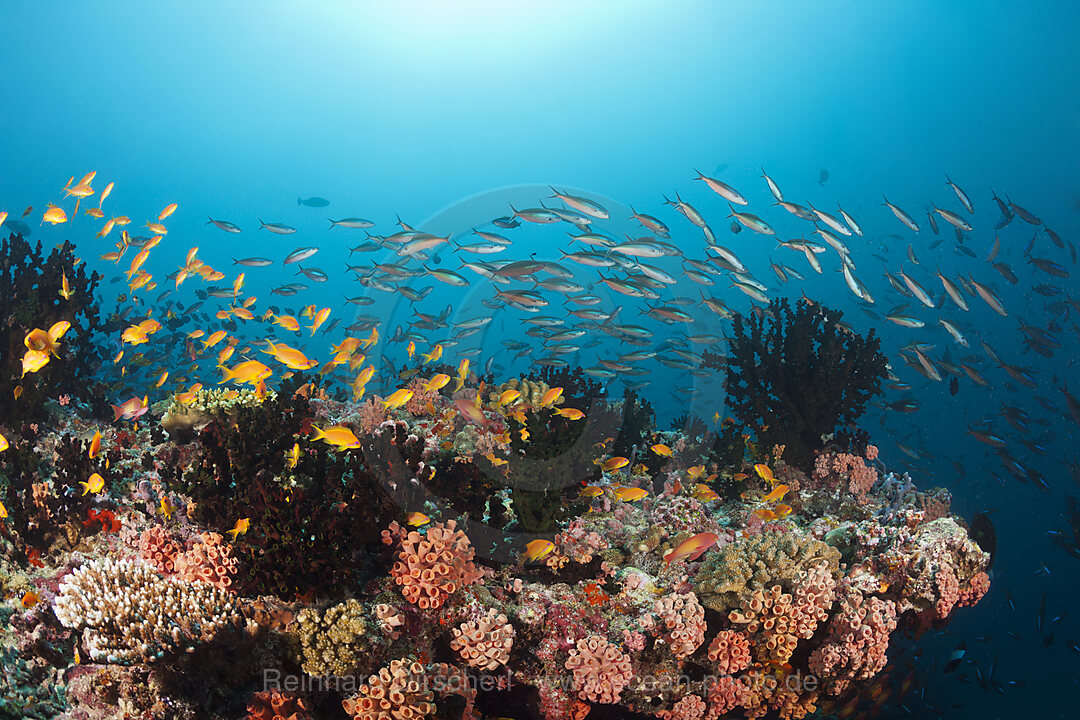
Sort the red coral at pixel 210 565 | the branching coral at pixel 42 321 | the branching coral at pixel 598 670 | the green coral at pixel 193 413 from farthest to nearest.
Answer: the branching coral at pixel 42 321
the green coral at pixel 193 413
the red coral at pixel 210 565
the branching coral at pixel 598 670

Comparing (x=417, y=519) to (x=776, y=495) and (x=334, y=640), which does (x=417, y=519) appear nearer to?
(x=334, y=640)

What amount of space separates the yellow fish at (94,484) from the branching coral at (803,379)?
8348 millimetres

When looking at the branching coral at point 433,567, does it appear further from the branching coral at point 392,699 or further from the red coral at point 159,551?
the red coral at point 159,551

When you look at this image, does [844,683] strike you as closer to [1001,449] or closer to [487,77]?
[1001,449]

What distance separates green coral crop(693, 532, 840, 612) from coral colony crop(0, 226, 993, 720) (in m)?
0.02

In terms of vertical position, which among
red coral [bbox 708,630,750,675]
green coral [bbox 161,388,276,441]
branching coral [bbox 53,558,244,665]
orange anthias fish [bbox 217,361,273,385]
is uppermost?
green coral [bbox 161,388,276,441]

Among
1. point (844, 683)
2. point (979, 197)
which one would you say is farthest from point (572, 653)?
point (979, 197)

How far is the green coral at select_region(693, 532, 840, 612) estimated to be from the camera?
13.0ft

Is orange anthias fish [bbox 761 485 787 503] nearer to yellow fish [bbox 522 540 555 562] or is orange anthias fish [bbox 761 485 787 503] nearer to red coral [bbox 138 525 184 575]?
yellow fish [bbox 522 540 555 562]

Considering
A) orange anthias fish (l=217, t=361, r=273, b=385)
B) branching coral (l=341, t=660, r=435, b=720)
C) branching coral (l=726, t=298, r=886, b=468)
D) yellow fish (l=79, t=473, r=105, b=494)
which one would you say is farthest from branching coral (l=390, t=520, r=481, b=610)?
branching coral (l=726, t=298, r=886, b=468)

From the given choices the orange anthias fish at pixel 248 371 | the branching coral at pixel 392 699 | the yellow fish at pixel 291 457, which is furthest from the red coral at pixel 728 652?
the orange anthias fish at pixel 248 371

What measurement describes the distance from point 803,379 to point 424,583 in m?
6.59

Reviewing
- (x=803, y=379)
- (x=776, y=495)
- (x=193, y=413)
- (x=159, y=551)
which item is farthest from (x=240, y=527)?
(x=803, y=379)

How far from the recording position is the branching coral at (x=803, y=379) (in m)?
7.41
